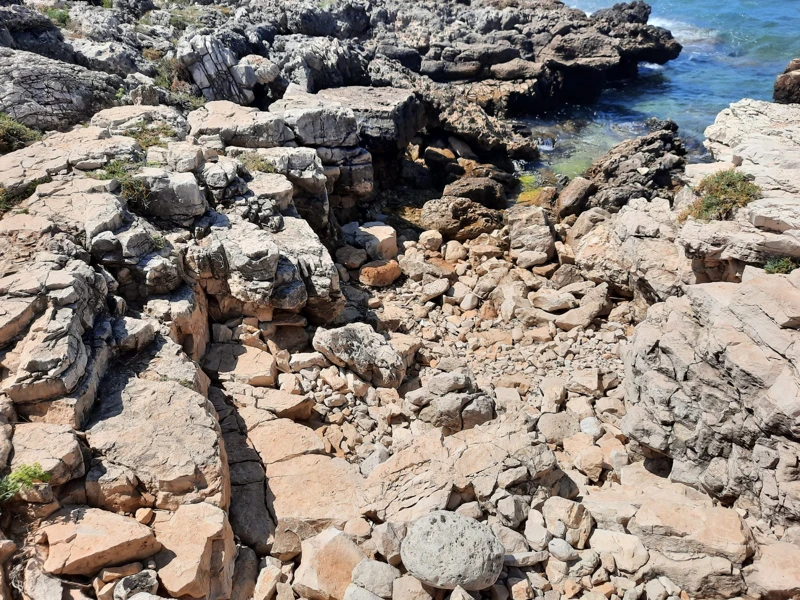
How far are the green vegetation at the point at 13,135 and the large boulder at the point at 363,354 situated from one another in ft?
26.1

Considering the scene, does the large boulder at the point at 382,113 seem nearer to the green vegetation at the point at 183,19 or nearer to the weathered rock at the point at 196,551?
the green vegetation at the point at 183,19

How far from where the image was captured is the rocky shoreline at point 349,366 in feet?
21.6

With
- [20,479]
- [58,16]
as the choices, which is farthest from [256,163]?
[58,16]

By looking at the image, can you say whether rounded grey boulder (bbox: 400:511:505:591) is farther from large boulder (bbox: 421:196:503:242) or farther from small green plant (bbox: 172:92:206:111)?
small green plant (bbox: 172:92:206:111)

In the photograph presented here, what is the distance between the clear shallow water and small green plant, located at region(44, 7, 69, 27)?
19004mm

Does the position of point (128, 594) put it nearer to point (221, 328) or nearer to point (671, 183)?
point (221, 328)

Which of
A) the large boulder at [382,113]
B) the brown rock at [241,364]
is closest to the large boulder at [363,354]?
the brown rock at [241,364]

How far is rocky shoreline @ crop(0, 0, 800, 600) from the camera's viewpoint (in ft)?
21.6

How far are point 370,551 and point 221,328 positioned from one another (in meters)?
5.31

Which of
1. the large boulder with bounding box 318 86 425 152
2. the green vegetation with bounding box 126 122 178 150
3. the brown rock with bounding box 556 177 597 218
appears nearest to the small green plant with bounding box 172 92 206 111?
the green vegetation with bounding box 126 122 178 150

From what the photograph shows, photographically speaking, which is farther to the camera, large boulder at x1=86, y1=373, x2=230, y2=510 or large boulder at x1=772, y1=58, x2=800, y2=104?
large boulder at x1=772, y1=58, x2=800, y2=104

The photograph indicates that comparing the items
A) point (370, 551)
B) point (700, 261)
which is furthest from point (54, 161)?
point (700, 261)

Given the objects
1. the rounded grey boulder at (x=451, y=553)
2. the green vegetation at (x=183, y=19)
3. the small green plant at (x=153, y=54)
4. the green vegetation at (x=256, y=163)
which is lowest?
A: the rounded grey boulder at (x=451, y=553)

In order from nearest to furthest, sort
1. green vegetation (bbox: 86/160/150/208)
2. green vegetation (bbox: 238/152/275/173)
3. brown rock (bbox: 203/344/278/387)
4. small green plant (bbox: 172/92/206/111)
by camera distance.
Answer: brown rock (bbox: 203/344/278/387) < green vegetation (bbox: 86/160/150/208) < green vegetation (bbox: 238/152/275/173) < small green plant (bbox: 172/92/206/111)
